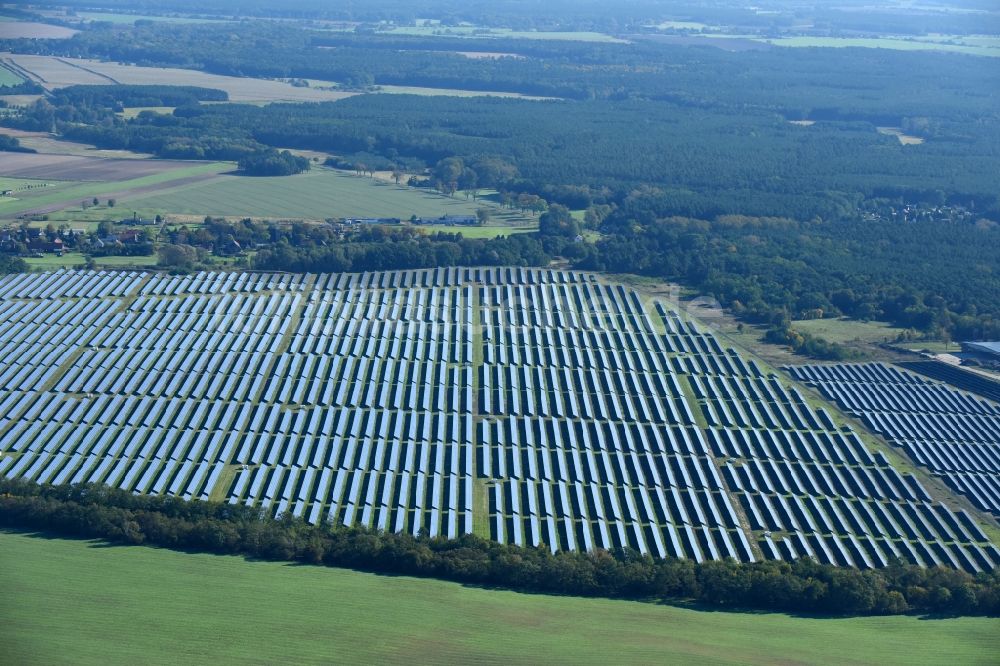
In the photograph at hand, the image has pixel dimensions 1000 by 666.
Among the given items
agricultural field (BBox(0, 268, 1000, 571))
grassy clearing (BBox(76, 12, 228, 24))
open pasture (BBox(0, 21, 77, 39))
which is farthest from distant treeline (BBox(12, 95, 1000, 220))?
grassy clearing (BBox(76, 12, 228, 24))

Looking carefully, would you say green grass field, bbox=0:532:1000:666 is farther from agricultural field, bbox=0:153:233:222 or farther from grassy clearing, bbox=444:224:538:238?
agricultural field, bbox=0:153:233:222

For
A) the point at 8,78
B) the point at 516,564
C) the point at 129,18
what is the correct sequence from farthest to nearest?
the point at 129,18 < the point at 8,78 < the point at 516,564

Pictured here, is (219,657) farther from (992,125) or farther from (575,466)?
(992,125)

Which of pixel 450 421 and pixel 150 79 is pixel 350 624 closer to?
pixel 450 421

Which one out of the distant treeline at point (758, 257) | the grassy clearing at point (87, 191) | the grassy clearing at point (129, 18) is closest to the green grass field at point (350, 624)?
the distant treeline at point (758, 257)

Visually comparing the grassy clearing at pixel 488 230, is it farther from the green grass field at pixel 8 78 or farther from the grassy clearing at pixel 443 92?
the green grass field at pixel 8 78

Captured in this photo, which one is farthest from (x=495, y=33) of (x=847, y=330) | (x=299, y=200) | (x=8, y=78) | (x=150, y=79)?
(x=847, y=330)

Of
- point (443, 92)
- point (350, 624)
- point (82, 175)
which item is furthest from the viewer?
point (443, 92)
